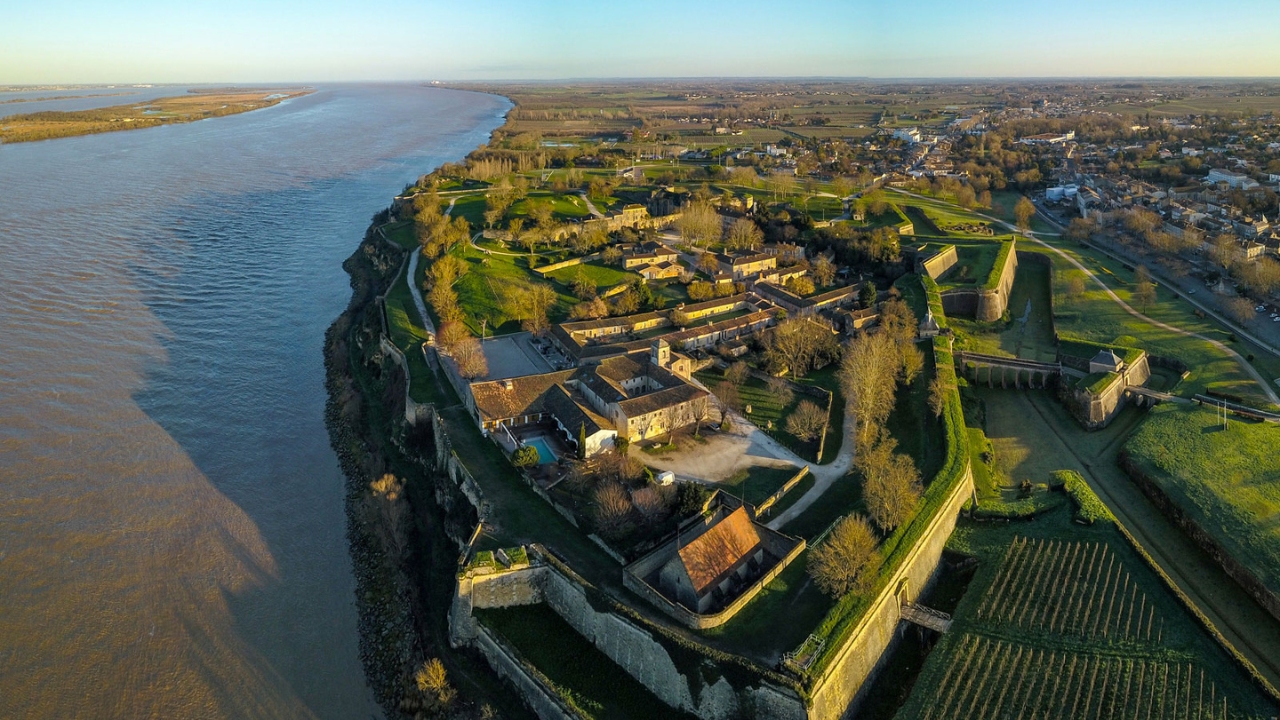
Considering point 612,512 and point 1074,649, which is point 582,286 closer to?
point 612,512

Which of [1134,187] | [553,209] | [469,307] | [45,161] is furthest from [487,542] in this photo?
[45,161]

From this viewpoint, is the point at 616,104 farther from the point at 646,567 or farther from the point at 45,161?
the point at 646,567

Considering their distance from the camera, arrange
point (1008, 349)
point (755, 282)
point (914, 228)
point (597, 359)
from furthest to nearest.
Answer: point (914, 228) → point (755, 282) → point (1008, 349) → point (597, 359)

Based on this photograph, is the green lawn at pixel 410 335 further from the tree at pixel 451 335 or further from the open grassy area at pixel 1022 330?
the open grassy area at pixel 1022 330

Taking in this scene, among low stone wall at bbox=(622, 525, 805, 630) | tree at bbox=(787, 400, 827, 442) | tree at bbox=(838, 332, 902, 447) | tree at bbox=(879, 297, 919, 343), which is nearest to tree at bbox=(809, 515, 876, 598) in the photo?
low stone wall at bbox=(622, 525, 805, 630)

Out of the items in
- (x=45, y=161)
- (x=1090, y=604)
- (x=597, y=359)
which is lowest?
(x=1090, y=604)

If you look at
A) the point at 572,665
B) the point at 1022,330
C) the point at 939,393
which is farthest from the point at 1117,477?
the point at 572,665
